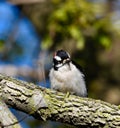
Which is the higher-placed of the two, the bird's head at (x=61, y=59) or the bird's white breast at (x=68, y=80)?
the bird's head at (x=61, y=59)

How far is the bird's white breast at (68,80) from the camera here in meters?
5.10

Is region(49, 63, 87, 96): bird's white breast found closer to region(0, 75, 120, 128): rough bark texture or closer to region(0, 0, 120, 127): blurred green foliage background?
region(0, 75, 120, 128): rough bark texture

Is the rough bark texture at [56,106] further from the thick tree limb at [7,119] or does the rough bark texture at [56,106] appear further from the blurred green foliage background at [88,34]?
the blurred green foliage background at [88,34]

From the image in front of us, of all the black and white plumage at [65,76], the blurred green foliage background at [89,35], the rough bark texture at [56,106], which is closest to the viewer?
the rough bark texture at [56,106]

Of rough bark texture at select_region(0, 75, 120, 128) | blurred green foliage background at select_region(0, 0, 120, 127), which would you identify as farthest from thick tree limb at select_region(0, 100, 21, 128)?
blurred green foliage background at select_region(0, 0, 120, 127)

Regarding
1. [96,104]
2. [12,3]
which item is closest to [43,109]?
[96,104]

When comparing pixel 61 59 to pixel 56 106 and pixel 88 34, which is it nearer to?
pixel 56 106

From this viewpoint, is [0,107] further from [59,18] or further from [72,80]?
[59,18]

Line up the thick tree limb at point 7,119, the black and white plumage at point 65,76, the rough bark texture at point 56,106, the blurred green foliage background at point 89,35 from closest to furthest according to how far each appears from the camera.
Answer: the thick tree limb at point 7,119, the rough bark texture at point 56,106, the black and white plumage at point 65,76, the blurred green foliage background at point 89,35

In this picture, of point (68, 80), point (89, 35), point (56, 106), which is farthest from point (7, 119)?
point (89, 35)

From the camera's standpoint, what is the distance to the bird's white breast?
5.10 meters

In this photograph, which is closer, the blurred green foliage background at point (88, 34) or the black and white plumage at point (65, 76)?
the black and white plumage at point (65, 76)

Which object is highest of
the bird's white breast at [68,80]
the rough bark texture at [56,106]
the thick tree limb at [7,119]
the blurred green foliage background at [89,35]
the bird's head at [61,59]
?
the blurred green foliage background at [89,35]

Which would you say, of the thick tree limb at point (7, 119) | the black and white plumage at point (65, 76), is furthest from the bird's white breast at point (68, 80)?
the thick tree limb at point (7, 119)
